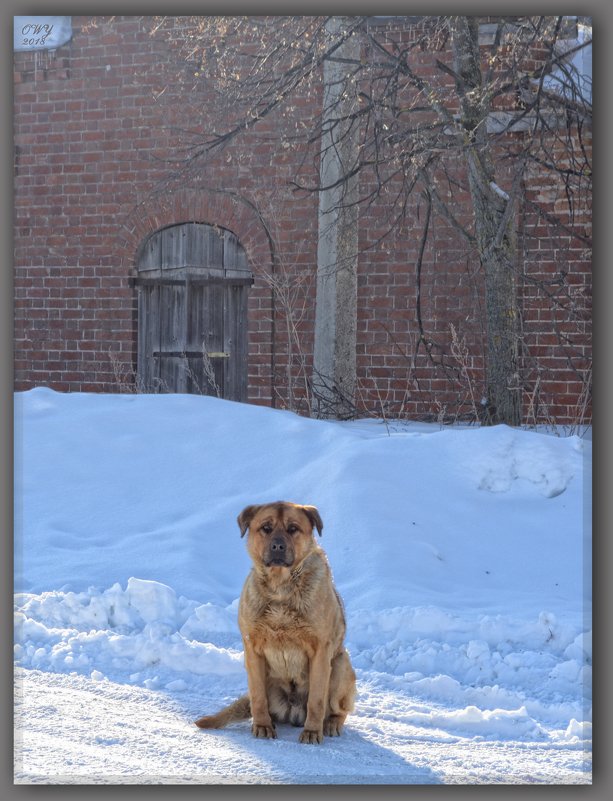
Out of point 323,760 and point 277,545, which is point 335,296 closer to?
point 277,545

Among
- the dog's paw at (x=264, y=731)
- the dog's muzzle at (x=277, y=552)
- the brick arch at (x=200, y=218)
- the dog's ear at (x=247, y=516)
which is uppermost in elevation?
the brick arch at (x=200, y=218)

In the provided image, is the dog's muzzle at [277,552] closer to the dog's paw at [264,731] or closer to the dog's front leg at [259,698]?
the dog's front leg at [259,698]

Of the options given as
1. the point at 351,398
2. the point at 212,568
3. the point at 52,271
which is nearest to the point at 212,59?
the point at 52,271

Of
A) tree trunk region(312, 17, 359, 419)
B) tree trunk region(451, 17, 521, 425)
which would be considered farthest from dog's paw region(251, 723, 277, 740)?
tree trunk region(312, 17, 359, 419)

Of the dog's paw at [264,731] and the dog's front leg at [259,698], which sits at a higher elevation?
the dog's front leg at [259,698]

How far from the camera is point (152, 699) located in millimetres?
4188

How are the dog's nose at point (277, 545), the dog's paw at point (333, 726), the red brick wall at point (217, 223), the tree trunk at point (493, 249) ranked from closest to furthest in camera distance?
the dog's nose at point (277, 545)
the dog's paw at point (333, 726)
the tree trunk at point (493, 249)
the red brick wall at point (217, 223)

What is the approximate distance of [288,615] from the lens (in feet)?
11.7

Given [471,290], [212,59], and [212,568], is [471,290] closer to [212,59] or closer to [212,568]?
[212,59]

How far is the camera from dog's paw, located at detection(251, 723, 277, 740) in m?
3.63

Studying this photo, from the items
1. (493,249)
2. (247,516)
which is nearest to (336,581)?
(247,516)

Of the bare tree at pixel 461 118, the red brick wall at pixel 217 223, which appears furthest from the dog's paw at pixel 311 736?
the red brick wall at pixel 217 223

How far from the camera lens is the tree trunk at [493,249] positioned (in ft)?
26.2

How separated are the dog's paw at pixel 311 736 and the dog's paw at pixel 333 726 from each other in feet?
0.53
